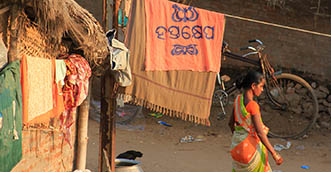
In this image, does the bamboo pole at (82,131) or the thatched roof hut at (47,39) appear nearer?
the thatched roof hut at (47,39)

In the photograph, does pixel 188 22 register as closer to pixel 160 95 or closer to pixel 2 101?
pixel 160 95

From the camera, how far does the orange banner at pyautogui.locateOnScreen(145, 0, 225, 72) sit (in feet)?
16.1

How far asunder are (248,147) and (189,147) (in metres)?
4.61

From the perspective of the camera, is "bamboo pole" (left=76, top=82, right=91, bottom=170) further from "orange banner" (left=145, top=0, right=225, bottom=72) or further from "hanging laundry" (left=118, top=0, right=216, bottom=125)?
"orange banner" (left=145, top=0, right=225, bottom=72)

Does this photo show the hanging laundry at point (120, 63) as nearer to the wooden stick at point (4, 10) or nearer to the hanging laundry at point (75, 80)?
the hanging laundry at point (75, 80)

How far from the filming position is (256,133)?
4270mm

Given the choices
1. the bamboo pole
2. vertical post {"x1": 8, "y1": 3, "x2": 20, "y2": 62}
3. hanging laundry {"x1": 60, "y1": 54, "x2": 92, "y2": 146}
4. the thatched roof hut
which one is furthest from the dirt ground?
vertical post {"x1": 8, "y1": 3, "x2": 20, "y2": 62}

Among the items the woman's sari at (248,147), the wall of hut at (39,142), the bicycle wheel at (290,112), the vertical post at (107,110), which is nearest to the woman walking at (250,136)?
the woman's sari at (248,147)

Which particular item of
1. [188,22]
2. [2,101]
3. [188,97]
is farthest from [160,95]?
[2,101]

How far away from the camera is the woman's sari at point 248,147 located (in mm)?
4273

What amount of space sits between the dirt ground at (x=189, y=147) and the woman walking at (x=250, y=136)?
3335 mm

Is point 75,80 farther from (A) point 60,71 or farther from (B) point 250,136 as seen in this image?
(B) point 250,136

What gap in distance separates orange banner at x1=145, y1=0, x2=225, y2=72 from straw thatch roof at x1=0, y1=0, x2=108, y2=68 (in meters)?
0.53

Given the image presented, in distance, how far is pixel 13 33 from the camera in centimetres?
360
